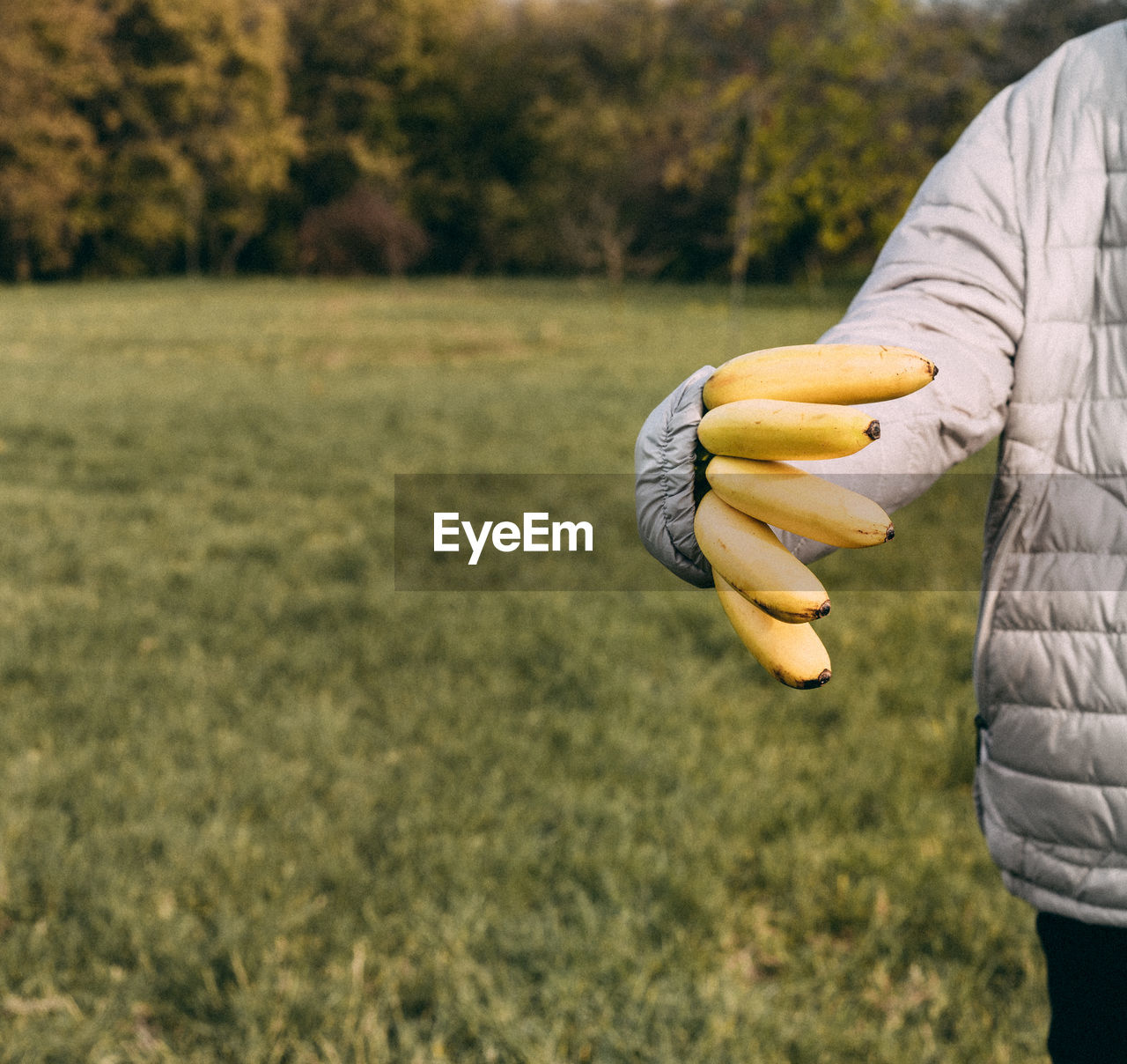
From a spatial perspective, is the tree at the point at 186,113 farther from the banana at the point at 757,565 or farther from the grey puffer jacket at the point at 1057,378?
the banana at the point at 757,565

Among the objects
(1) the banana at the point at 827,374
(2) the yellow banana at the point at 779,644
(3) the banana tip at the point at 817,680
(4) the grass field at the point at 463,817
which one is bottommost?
(4) the grass field at the point at 463,817

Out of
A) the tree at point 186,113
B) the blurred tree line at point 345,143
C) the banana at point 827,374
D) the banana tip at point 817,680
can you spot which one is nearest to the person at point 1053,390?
the banana at point 827,374

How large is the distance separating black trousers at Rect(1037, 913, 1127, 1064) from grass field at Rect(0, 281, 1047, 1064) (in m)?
0.86

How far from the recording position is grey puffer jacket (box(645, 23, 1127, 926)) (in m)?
1.27

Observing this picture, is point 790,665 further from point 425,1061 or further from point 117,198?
point 117,198

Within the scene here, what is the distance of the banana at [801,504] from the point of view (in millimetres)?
996

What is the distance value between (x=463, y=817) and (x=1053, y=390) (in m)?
2.19

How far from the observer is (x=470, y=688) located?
12.8 feet

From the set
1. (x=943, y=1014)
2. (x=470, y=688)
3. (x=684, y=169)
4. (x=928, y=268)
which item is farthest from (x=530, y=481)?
(x=928, y=268)

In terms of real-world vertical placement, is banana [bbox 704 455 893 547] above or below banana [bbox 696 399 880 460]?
below

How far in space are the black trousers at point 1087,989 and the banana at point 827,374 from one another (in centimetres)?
82

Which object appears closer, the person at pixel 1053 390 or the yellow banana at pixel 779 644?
the yellow banana at pixel 779 644

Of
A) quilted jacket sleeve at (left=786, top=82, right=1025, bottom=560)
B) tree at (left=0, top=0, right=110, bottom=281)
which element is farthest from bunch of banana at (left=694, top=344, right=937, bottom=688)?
tree at (left=0, top=0, right=110, bottom=281)

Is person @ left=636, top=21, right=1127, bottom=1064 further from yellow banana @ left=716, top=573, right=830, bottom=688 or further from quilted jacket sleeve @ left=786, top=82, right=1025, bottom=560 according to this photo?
yellow banana @ left=716, top=573, right=830, bottom=688
